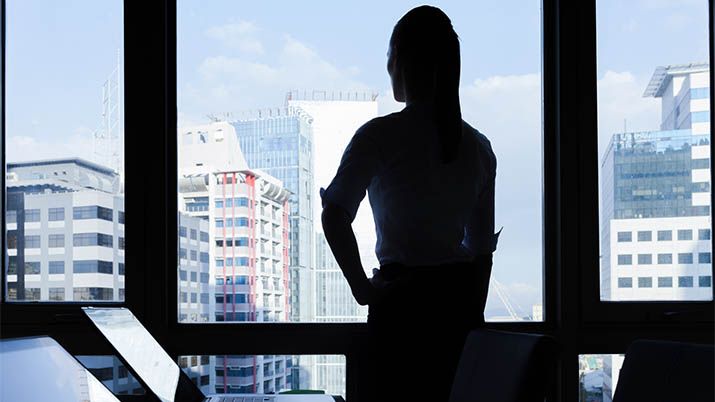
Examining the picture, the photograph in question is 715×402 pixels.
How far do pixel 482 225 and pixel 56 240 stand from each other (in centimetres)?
150

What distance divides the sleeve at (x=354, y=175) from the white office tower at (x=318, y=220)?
87 cm

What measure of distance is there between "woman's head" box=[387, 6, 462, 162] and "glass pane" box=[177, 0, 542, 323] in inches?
32.8

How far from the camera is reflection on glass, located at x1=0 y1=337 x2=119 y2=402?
0.86 metres

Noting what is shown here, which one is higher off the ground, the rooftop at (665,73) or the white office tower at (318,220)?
the rooftop at (665,73)

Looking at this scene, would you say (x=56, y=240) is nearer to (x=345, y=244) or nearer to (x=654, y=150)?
(x=345, y=244)

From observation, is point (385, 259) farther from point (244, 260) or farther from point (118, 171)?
point (118, 171)

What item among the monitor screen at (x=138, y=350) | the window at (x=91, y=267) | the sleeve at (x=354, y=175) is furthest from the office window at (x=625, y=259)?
the window at (x=91, y=267)

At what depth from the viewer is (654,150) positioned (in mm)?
2602

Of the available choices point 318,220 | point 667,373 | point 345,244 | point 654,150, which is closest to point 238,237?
point 318,220

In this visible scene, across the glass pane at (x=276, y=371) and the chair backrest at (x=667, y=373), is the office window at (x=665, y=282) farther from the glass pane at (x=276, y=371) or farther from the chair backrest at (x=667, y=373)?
the chair backrest at (x=667, y=373)

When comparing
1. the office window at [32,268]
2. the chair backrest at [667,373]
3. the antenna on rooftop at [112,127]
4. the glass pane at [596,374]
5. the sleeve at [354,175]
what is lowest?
the glass pane at [596,374]

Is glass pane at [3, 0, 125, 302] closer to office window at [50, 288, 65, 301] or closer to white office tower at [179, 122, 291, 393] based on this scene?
office window at [50, 288, 65, 301]

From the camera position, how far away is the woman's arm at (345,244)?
1656 mm

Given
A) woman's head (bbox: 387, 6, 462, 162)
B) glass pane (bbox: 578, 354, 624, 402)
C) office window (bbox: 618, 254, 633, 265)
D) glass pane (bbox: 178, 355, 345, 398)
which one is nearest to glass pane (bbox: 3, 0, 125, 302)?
glass pane (bbox: 178, 355, 345, 398)
